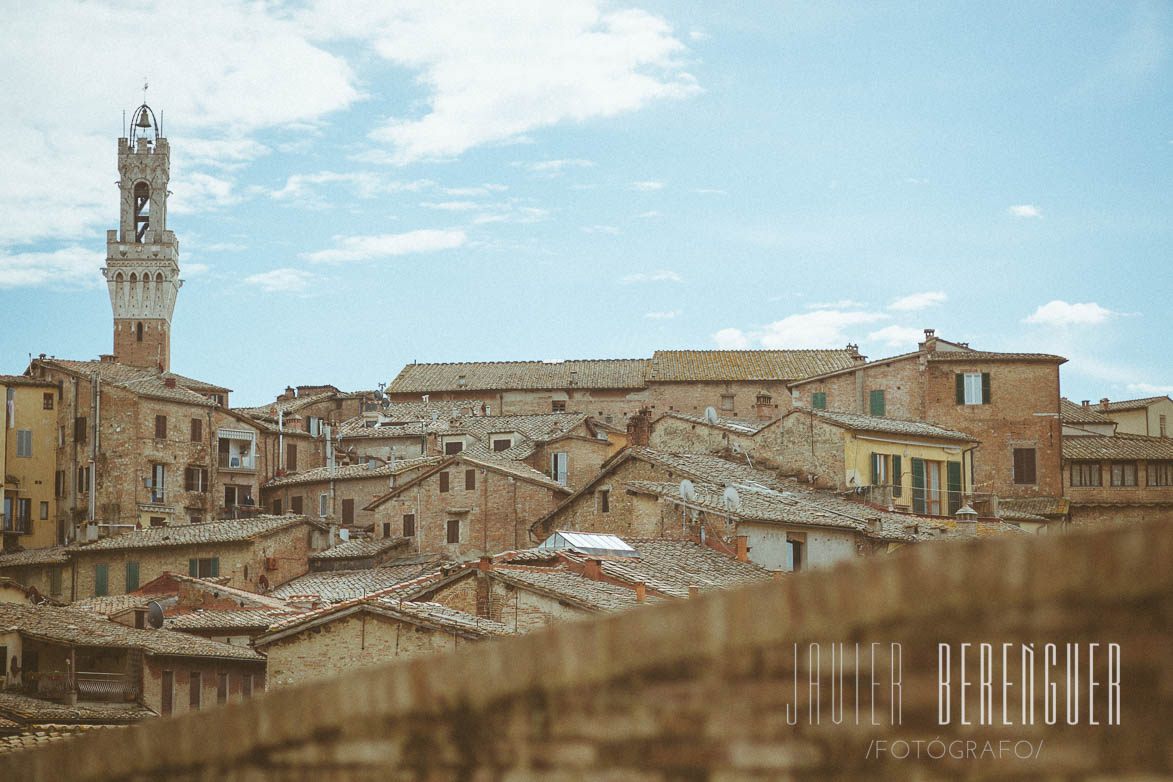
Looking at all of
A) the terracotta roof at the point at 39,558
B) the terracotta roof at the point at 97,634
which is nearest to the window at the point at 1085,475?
the terracotta roof at the point at 97,634


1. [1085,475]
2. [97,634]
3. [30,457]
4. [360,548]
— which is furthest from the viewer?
[30,457]

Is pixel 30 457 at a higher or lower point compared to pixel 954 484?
higher

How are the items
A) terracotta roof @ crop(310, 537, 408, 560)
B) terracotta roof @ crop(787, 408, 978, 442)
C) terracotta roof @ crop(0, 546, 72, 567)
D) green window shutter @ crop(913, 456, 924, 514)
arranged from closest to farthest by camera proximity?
terracotta roof @ crop(787, 408, 978, 442)
green window shutter @ crop(913, 456, 924, 514)
terracotta roof @ crop(310, 537, 408, 560)
terracotta roof @ crop(0, 546, 72, 567)

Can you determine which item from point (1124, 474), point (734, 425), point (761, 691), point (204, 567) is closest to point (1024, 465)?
point (1124, 474)

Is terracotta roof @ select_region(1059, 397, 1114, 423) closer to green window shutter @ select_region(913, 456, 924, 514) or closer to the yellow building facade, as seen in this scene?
green window shutter @ select_region(913, 456, 924, 514)

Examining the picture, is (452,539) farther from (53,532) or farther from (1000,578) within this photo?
(1000,578)

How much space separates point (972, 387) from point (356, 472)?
2131cm

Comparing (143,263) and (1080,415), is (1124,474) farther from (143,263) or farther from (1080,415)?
(143,263)

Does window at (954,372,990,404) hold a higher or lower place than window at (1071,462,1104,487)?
higher

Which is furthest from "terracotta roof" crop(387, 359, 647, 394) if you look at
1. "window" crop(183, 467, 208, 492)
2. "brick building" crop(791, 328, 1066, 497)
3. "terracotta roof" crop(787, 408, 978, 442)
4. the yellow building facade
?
"terracotta roof" crop(787, 408, 978, 442)

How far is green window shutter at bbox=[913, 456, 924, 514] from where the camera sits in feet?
130

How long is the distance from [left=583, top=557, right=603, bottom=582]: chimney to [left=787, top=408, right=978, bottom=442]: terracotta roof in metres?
13.1

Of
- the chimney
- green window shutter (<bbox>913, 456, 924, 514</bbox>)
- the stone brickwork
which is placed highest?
green window shutter (<bbox>913, 456, 924, 514</bbox>)

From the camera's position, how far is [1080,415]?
58.6 metres
